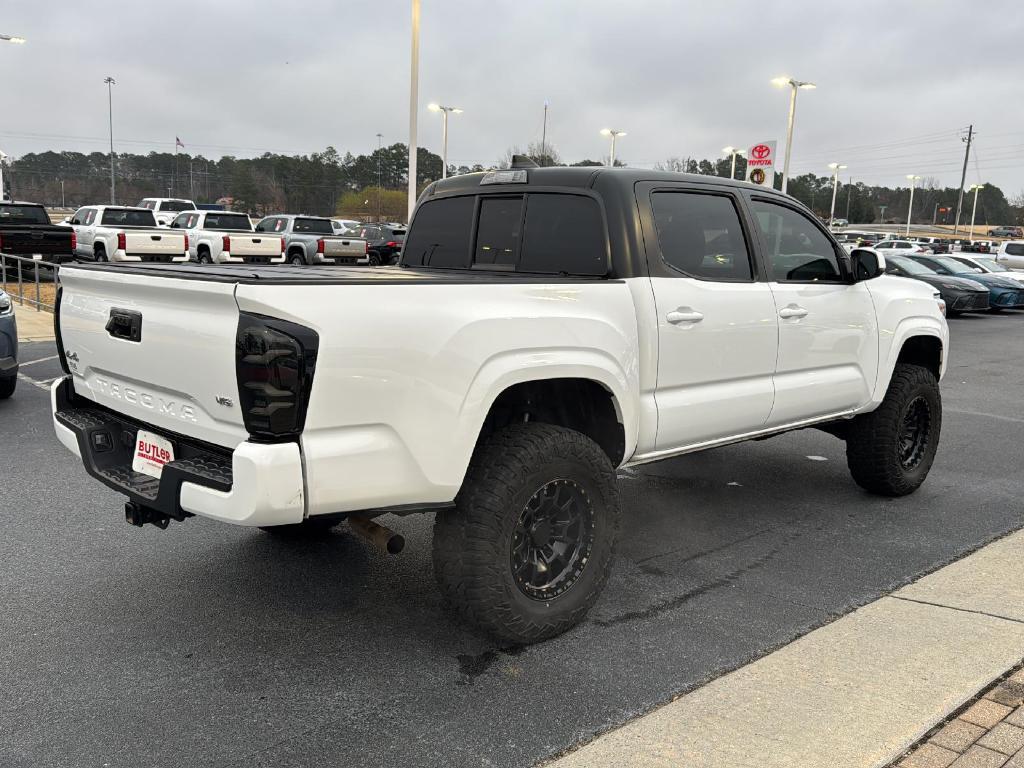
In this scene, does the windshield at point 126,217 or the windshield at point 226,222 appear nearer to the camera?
the windshield at point 126,217

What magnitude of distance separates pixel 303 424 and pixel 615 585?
199cm

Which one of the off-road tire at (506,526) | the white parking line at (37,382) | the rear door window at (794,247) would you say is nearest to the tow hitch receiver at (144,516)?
the off-road tire at (506,526)

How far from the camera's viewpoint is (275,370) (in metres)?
2.74

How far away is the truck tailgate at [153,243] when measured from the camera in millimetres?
21219

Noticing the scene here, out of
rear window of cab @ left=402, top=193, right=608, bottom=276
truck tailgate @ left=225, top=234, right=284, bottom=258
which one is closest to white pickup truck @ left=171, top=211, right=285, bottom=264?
truck tailgate @ left=225, top=234, right=284, bottom=258

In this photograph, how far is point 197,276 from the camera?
2.97m

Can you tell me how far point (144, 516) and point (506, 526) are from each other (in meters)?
1.44

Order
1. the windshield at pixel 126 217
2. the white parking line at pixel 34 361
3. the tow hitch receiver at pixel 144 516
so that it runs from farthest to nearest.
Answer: the windshield at pixel 126 217, the white parking line at pixel 34 361, the tow hitch receiver at pixel 144 516

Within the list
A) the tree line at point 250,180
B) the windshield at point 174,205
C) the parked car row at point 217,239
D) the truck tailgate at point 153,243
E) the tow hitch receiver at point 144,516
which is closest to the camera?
the tow hitch receiver at point 144,516

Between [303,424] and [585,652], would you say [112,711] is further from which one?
[585,652]

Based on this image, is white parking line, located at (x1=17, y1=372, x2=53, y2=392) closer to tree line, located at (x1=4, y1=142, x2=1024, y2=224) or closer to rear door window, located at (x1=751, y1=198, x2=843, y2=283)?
rear door window, located at (x1=751, y1=198, x2=843, y2=283)

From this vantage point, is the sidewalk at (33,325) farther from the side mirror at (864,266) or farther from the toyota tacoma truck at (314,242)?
the toyota tacoma truck at (314,242)

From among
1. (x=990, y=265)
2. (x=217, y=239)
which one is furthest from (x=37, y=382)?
(x=990, y=265)

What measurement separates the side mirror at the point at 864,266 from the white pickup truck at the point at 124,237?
61.3ft
